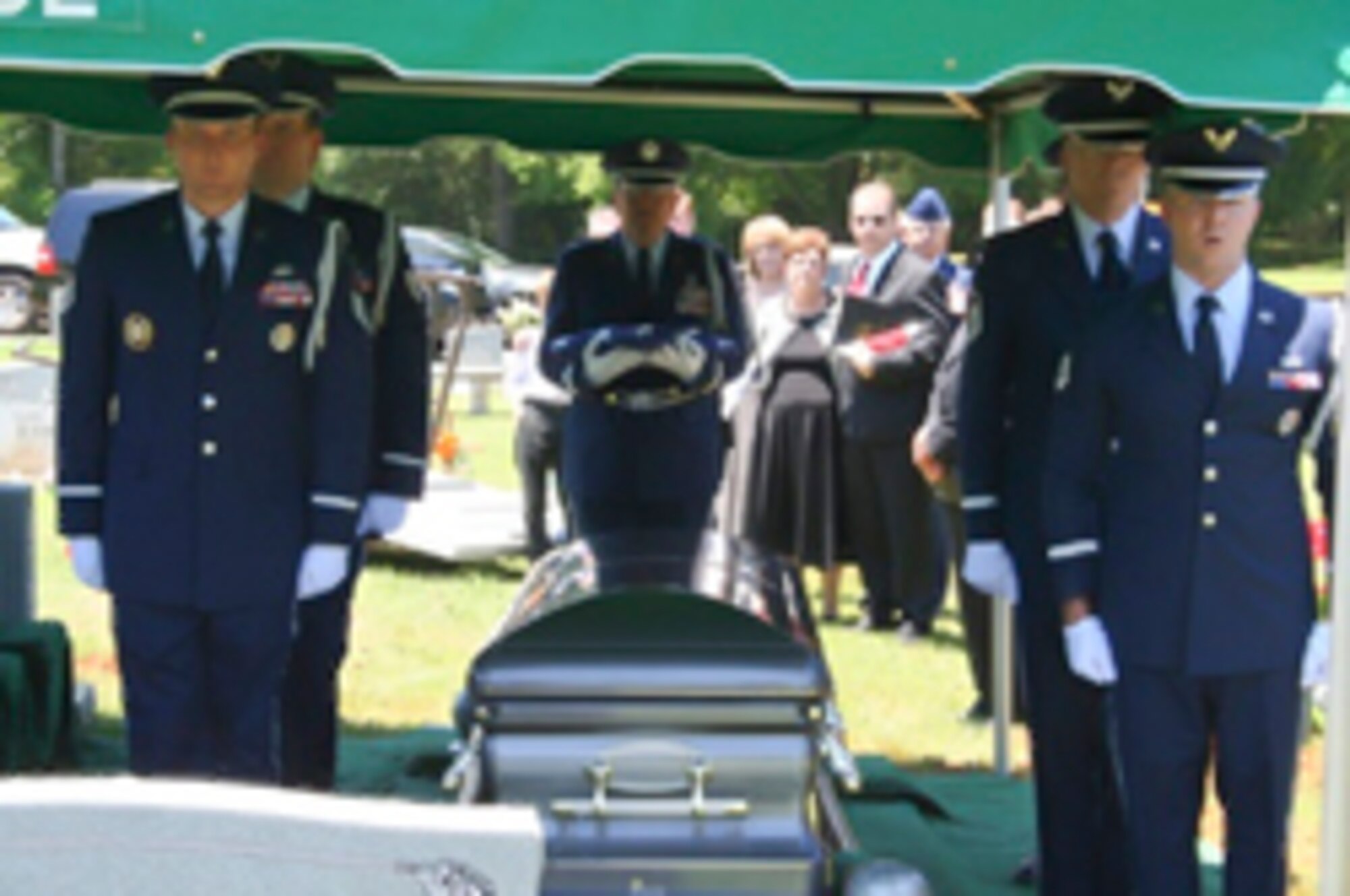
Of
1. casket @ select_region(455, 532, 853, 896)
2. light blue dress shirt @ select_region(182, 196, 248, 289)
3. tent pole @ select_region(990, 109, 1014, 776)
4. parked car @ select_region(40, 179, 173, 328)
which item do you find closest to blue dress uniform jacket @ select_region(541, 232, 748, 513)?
tent pole @ select_region(990, 109, 1014, 776)

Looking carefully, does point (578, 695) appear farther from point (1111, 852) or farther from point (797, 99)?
point (797, 99)

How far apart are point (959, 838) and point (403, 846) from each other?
12.6 ft

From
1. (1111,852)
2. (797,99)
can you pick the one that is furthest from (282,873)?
(797,99)

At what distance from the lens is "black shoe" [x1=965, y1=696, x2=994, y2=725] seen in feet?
24.8

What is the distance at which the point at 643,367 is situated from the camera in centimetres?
605

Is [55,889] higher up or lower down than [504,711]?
higher up

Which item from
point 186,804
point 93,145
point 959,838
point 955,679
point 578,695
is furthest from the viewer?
point 93,145

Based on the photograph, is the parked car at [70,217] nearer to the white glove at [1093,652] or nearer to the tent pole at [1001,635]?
the tent pole at [1001,635]

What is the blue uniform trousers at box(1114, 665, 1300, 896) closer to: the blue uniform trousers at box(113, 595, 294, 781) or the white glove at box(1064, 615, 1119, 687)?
the white glove at box(1064, 615, 1119, 687)

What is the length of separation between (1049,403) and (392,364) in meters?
1.59

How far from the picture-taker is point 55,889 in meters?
2.20

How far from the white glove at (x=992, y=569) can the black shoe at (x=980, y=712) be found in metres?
2.78

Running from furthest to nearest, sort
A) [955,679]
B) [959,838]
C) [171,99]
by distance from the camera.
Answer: [955,679] < [959,838] < [171,99]

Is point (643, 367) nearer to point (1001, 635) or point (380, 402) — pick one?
point (380, 402)
